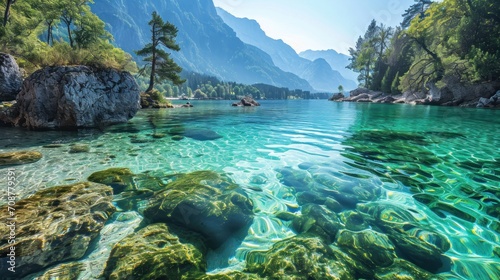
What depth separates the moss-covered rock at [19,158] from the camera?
19.1 ft

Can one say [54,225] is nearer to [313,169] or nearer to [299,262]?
[299,262]

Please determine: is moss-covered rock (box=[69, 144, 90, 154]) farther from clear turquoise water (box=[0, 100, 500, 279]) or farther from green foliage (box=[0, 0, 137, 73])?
green foliage (box=[0, 0, 137, 73])

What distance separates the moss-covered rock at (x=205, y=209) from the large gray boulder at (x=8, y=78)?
61.1ft

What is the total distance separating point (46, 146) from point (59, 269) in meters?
7.53

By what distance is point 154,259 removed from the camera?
2416 mm

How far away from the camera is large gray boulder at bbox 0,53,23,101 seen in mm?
14180

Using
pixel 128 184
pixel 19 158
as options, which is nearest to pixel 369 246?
pixel 128 184

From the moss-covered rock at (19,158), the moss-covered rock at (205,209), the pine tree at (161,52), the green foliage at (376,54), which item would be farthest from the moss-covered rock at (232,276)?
the green foliage at (376,54)

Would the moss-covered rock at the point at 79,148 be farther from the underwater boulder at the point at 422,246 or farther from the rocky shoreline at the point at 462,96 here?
the rocky shoreline at the point at 462,96

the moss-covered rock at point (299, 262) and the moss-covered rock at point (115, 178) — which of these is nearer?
the moss-covered rock at point (299, 262)

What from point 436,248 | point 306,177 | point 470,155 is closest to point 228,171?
point 306,177

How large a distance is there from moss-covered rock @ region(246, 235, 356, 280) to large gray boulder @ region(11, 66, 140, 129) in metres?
12.2

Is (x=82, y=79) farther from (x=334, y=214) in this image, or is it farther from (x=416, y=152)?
(x=416, y=152)

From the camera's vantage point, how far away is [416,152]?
7.57 meters
